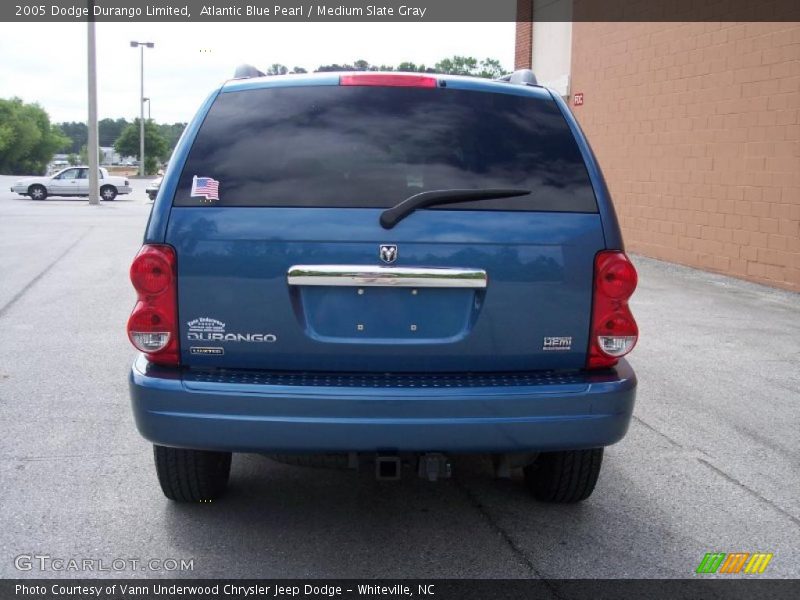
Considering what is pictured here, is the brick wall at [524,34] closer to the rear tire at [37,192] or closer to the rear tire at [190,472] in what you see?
the rear tire at [190,472]

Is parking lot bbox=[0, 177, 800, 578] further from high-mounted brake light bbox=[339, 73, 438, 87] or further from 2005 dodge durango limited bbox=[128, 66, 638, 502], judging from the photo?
high-mounted brake light bbox=[339, 73, 438, 87]

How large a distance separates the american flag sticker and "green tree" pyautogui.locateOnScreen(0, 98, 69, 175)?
311 feet

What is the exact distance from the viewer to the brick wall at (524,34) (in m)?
21.2

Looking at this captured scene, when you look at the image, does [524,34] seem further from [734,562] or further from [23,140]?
[23,140]

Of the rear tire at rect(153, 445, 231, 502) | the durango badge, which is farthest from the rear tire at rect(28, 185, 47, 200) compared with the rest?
the durango badge

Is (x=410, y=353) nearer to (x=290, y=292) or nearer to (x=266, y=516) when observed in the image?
(x=290, y=292)

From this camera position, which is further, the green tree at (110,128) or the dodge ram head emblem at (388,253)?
the green tree at (110,128)

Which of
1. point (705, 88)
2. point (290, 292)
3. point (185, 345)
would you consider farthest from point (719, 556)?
point (705, 88)

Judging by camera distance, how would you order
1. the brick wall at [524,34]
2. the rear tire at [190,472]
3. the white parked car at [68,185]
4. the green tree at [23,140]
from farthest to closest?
1. the green tree at [23,140]
2. the white parked car at [68,185]
3. the brick wall at [524,34]
4. the rear tire at [190,472]

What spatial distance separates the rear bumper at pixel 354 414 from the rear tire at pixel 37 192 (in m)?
36.6

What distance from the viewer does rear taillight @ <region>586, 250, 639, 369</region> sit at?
140 inches

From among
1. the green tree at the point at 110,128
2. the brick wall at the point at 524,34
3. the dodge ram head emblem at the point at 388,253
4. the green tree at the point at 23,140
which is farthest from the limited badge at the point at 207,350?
the green tree at the point at 110,128

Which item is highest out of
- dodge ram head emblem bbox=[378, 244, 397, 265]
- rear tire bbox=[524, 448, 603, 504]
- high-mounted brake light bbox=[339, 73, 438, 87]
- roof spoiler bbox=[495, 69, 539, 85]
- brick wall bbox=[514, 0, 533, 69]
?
brick wall bbox=[514, 0, 533, 69]

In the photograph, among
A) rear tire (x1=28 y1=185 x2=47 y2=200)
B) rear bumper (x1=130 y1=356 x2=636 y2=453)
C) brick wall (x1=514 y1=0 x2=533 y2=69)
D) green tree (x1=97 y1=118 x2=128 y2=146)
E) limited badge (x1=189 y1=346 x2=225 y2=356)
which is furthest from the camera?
green tree (x1=97 y1=118 x2=128 y2=146)
